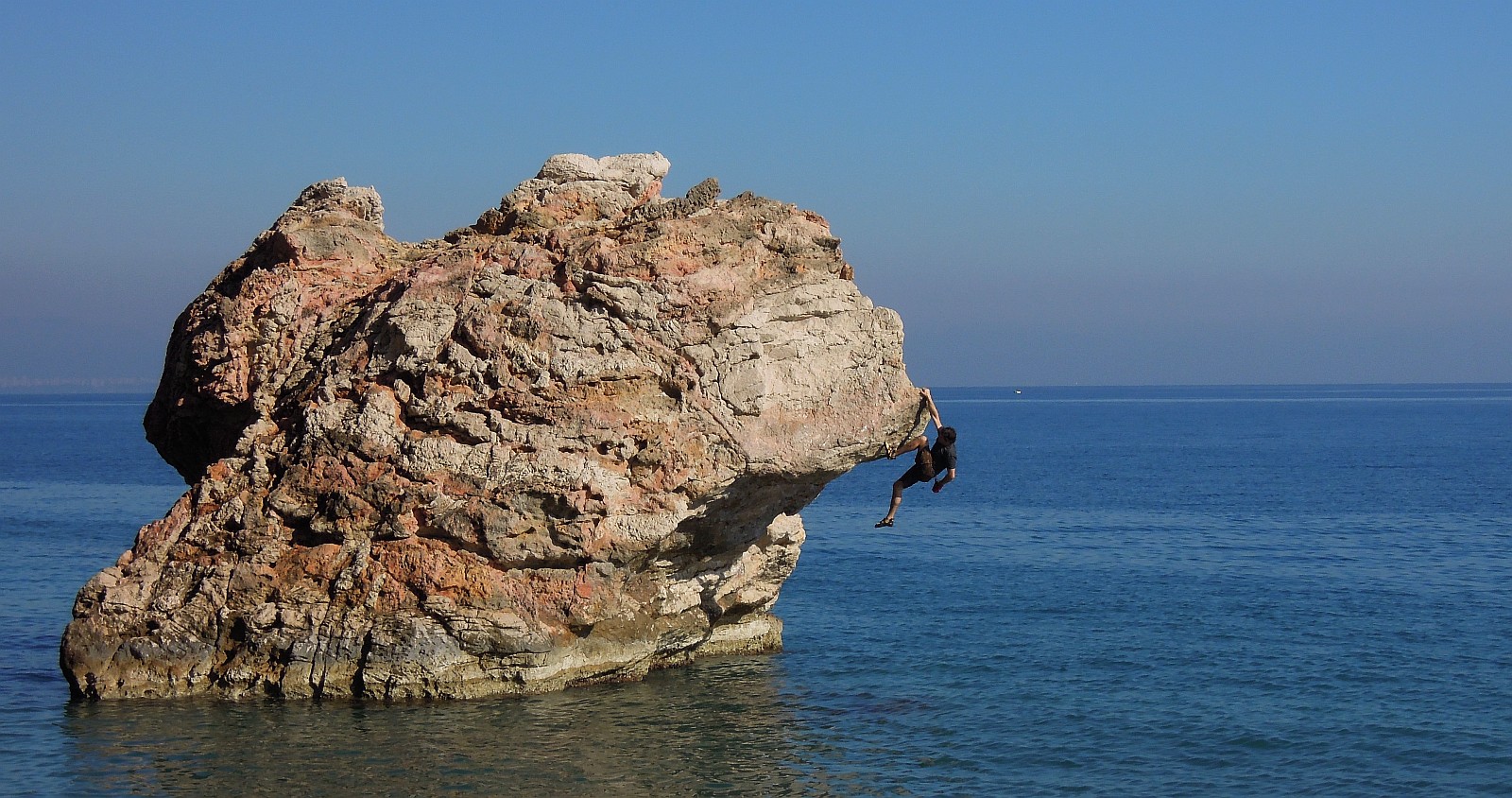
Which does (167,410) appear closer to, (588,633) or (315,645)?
(315,645)

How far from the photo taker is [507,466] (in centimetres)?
1853

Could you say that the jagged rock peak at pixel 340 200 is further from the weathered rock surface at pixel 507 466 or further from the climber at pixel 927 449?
the climber at pixel 927 449

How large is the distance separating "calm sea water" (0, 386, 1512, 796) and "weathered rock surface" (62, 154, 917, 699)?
81 centimetres

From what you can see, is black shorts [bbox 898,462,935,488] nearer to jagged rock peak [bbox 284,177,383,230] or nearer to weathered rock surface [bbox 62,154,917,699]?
weathered rock surface [bbox 62,154,917,699]

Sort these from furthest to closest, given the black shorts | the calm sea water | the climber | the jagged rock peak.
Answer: the jagged rock peak
the black shorts
the climber
the calm sea water

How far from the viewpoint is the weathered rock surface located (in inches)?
725

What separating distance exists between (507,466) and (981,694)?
8.17 m

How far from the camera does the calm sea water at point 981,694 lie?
656 inches

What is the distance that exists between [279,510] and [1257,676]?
1532cm

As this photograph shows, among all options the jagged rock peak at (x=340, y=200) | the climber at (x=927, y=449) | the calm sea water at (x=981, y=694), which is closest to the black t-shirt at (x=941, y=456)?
the climber at (x=927, y=449)

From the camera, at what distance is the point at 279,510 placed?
18.7 meters

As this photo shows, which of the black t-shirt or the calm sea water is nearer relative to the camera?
the calm sea water

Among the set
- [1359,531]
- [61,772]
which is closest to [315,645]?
[61,772]

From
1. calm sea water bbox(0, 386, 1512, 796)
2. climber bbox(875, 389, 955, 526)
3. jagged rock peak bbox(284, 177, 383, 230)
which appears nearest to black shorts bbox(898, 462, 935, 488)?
climber bbox(875, 389, 955, 526)
